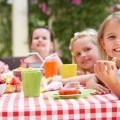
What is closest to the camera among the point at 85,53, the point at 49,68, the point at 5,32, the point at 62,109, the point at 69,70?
the point at 62,109

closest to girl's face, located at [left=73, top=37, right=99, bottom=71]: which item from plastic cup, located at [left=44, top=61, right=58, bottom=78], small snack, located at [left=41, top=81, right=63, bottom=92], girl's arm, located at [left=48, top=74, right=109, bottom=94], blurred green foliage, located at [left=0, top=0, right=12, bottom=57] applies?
plastic cup, located at [left=44, top=61, right=58, bottom=78]

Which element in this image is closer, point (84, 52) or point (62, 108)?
point (62, 108)

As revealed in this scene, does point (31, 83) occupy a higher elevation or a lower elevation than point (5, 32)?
lower

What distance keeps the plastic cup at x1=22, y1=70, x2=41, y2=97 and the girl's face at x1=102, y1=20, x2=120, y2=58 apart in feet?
1.24

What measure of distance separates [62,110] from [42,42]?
248 centimetres

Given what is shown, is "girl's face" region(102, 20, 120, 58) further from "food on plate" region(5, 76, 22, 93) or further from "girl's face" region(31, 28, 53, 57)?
"girl's face" region(31, 28, 53, 57)

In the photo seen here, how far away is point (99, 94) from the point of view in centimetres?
183

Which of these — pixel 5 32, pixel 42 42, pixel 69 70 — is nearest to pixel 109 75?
pixel 69 70

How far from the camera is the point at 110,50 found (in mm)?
2006

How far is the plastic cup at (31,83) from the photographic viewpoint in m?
1.81

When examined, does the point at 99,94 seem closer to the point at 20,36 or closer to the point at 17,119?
the point at 17,119

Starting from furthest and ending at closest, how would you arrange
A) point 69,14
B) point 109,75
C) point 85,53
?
point 69,14 → point 85,53 → point 109,75

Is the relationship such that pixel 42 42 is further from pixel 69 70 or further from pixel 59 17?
pixel 59 17

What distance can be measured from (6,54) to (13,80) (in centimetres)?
535
